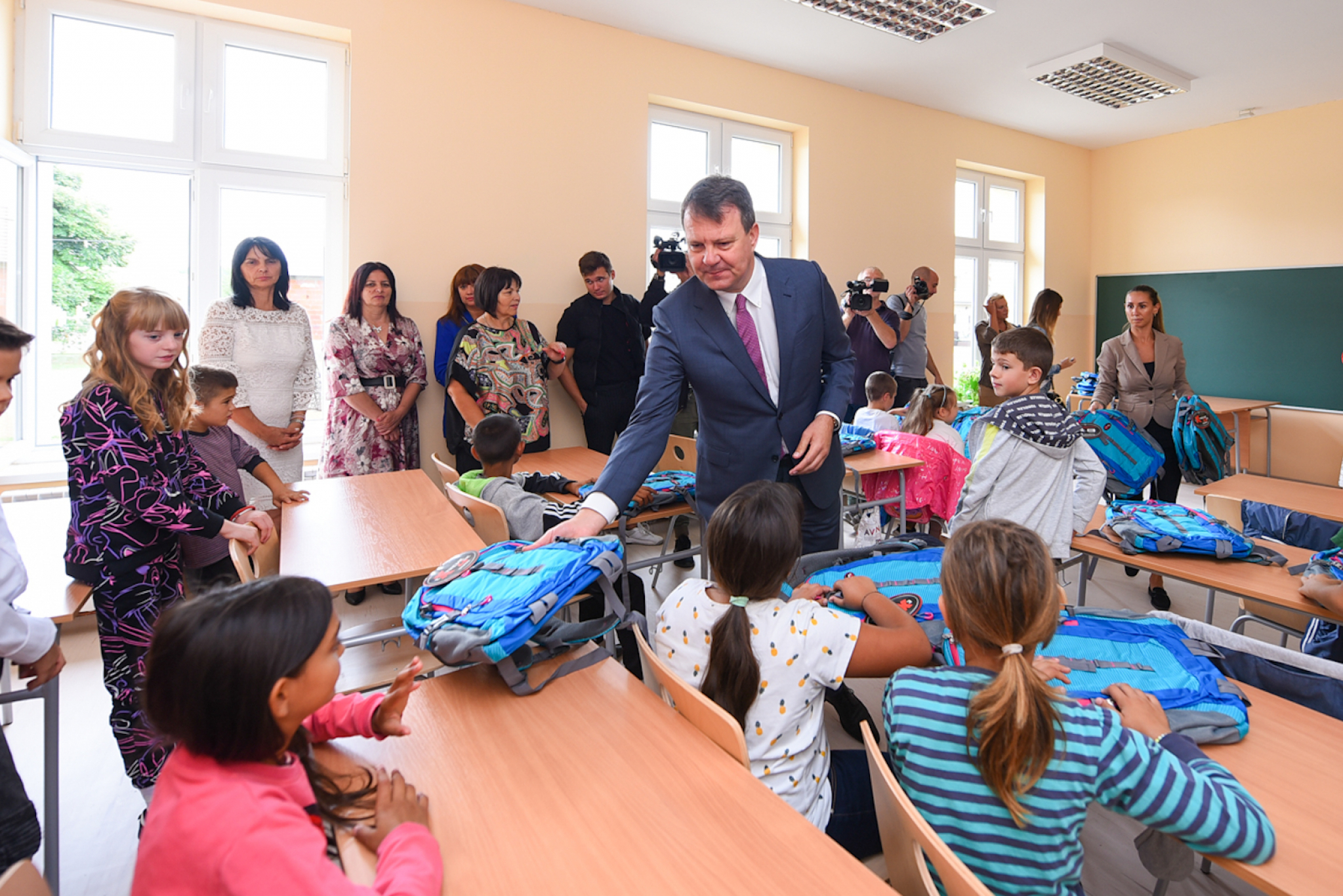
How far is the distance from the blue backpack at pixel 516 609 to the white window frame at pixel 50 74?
3348mm

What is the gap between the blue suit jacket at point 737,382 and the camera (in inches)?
71.7

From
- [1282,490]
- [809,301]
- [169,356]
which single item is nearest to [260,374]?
[169,356]

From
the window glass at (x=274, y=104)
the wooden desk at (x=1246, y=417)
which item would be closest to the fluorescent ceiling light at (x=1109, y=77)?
the wooden desk at (x=1246, y=417)

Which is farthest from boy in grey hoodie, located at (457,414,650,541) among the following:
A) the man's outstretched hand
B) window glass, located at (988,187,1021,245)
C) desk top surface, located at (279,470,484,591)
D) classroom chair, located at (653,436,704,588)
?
window glass, located at (988,187,1021,245)

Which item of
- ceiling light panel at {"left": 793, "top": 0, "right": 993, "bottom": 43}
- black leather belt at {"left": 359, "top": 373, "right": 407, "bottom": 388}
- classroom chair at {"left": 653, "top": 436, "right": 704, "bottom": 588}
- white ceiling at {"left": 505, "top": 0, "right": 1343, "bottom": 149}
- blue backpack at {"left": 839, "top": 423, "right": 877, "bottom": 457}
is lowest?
classroom chair at {"left": 653, "top": 436, "right": 704, "bottom": 588}

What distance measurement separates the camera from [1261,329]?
6.45 meters

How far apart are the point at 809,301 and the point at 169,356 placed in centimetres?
158

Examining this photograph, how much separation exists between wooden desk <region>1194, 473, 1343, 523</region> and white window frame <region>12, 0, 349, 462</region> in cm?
426

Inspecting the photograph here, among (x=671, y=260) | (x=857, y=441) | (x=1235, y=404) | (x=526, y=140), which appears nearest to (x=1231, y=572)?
(x=857, y=441)

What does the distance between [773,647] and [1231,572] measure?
1.55 metres

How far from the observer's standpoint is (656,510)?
9.32ft

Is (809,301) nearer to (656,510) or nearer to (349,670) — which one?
(656,510)

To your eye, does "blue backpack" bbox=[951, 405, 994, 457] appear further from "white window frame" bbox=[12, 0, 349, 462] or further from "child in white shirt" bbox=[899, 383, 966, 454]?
"white window frame" bbox=[12, 0, 349, 462]

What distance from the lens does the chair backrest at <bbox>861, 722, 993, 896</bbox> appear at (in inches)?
30.0
